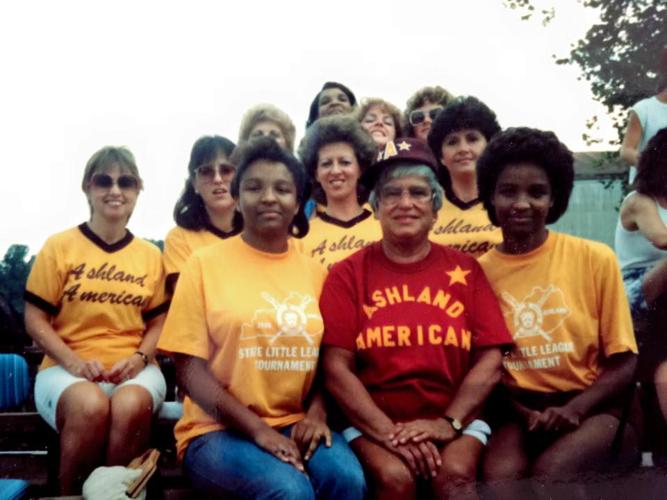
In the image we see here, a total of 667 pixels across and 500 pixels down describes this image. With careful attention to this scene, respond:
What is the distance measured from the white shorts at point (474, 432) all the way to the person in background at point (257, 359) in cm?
3

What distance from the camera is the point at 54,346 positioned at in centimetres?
239

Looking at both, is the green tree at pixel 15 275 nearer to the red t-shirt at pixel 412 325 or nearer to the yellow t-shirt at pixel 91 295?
the yellow t-shirt at pixel 91 295

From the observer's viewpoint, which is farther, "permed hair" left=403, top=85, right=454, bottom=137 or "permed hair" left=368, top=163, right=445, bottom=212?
"permed hair" left=403, top=85, right=454, bottom=137

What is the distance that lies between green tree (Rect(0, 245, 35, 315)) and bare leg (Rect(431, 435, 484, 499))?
1419mm

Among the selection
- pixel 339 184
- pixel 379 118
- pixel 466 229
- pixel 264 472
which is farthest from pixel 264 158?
pixel 379 118

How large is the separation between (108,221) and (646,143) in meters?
1.69

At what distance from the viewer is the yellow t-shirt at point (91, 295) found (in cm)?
245

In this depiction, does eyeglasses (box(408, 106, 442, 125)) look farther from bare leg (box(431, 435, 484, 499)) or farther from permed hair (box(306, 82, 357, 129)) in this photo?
bare leg (box(431, 435, 484, 499))

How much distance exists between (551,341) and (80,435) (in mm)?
1339

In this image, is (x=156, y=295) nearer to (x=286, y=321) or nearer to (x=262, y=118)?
(x=286, y=321)

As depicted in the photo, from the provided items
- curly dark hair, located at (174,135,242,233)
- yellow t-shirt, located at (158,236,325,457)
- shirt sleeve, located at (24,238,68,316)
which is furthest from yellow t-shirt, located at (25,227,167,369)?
yellow t-shirt, located at (158,236,325,457)

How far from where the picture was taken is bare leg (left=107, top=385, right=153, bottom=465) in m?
2.23

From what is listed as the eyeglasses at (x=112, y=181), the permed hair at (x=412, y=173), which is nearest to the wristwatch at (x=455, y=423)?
the permed hair at (x=412, y=173)

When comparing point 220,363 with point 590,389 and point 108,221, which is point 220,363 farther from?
point 590,389
